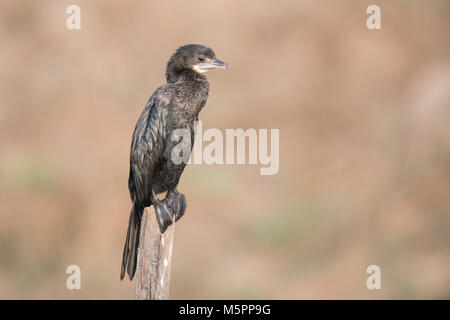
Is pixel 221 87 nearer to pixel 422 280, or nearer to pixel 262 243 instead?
pixel 262 243

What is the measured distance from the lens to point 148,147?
19.2 feet

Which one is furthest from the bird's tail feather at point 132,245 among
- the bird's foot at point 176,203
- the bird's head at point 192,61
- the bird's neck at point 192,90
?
the bird's head at point 192,61

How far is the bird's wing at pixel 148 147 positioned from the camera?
5.82 meters

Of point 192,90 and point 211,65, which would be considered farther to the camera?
point 211,65

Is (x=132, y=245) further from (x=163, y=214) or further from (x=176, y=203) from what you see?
(x=176, y=203)

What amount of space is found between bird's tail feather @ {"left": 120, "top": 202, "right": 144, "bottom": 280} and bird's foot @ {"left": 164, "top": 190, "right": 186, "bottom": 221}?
12.3 inches

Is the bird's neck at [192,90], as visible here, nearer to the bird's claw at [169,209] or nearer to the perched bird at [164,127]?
the perched bird at [164,127]

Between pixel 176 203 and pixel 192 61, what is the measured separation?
1.42 meters

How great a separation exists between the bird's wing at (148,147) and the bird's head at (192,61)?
1.11 feet

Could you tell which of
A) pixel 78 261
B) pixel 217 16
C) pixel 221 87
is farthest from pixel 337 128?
pixel 78 261

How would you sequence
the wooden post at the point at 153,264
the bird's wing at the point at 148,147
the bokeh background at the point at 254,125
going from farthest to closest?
1. the bokeh background at the point at 254,125
2. the bird's wing at the point at 148,147
3. the wooden post at the point at 153,264

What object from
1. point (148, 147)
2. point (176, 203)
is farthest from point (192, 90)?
point (176, 203)

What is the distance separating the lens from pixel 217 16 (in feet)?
44.1

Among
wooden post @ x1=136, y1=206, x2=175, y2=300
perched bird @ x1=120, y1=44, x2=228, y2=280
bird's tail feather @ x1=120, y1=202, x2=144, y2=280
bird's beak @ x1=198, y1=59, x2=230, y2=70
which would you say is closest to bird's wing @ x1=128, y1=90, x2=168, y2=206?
perched bird @ x1=120, y1=44, x2=228, y2=280
